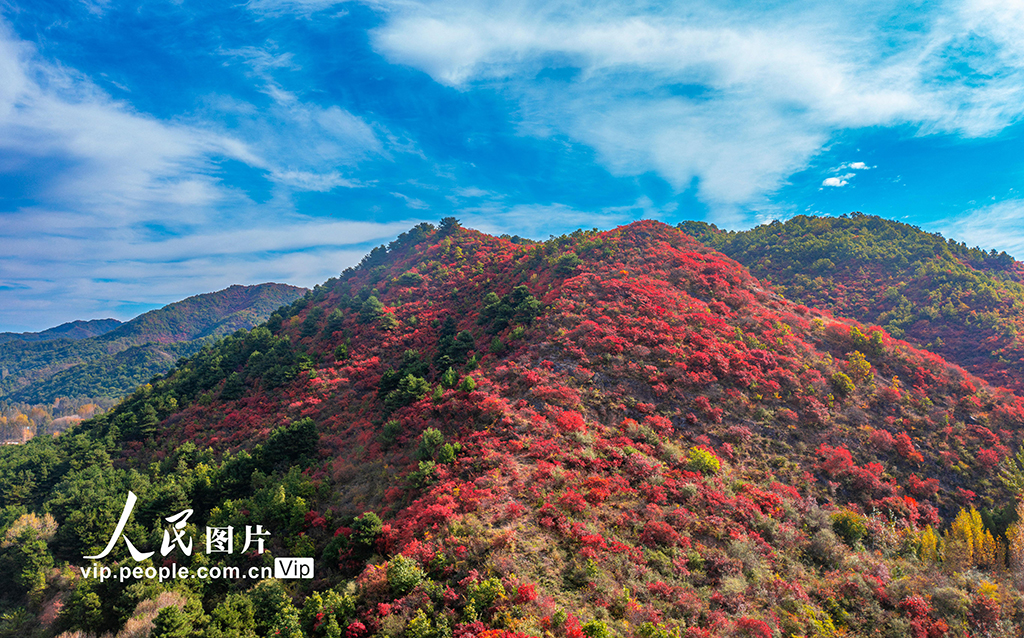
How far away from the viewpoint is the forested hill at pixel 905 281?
4494 centimetres

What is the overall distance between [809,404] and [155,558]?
43.1m

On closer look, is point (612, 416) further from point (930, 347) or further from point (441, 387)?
point (930, 347)

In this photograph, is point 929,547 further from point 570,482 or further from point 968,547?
point 570,482

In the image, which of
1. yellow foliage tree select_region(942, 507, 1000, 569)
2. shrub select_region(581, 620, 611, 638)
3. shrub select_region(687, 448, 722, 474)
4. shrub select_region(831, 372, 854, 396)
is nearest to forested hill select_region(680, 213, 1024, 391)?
shrub select_region(831, 372, 854, 396)

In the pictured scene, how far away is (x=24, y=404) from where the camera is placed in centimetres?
14238

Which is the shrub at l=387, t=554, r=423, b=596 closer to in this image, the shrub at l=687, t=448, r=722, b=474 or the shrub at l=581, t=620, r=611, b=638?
the shrub at l=581, t=620, r=611, b=638

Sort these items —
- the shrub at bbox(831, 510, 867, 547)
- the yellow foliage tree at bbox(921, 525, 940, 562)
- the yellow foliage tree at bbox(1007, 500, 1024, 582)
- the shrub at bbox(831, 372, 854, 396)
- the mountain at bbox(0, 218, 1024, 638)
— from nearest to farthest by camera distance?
the mountain at bbox(0, 218, 1024, 638), the yellow foliage tree at bbox(1007, 500, 1024, 582), the yellow foliage tree at bbox(921, 525, 940, 562), the shrub at bbox(831, 510, 867, 547), the shrub at bbox(831, 372, 854, 396)

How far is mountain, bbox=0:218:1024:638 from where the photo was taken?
14.3 meters

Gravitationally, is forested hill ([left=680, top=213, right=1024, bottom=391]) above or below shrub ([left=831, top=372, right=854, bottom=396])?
above

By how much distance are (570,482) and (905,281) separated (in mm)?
73330

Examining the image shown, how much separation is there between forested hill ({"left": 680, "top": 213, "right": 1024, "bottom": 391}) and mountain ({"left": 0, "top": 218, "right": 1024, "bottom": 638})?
63.5ft

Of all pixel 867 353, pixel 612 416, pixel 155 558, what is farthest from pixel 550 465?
pixel 867 353

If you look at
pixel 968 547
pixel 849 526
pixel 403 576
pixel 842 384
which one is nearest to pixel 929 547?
pixel 968 547

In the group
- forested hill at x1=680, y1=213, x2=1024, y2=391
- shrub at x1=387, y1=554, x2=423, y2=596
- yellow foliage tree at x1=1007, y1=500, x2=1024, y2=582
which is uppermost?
forested hill at x1=680, y1=213, x2=1024, y2=391
